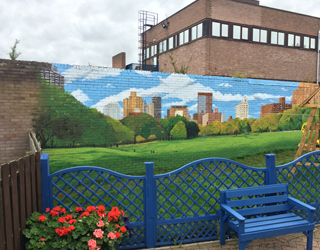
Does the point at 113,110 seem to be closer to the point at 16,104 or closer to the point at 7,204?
the point at 16,104

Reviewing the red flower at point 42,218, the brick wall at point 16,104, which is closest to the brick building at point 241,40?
the brick wall at point 16,104

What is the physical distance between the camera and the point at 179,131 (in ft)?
30.1

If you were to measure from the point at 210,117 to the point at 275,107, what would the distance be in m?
3.46

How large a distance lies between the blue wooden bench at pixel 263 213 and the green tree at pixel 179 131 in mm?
4867

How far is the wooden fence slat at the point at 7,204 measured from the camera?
2.67 meters

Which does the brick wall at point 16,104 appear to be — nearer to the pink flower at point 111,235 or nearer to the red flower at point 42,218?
the red flower at point 42,218

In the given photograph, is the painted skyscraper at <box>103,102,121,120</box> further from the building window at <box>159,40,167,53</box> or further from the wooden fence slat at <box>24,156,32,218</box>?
the building window at <box>159,40,167,53</box>

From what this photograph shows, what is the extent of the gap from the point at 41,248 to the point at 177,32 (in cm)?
1619

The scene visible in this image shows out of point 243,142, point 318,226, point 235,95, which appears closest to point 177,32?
point 235,95

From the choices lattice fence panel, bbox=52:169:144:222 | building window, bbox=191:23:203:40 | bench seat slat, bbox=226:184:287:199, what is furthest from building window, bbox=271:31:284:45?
bench seat slat, bbox=226:184:287:199

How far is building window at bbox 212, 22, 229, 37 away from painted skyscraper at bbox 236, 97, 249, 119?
19.4 ft

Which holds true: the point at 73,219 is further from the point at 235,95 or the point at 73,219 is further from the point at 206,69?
the point at 206,69

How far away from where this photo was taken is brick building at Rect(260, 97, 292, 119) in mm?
11024

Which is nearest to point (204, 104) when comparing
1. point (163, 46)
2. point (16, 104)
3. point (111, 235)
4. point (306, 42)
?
point (16, 104)
